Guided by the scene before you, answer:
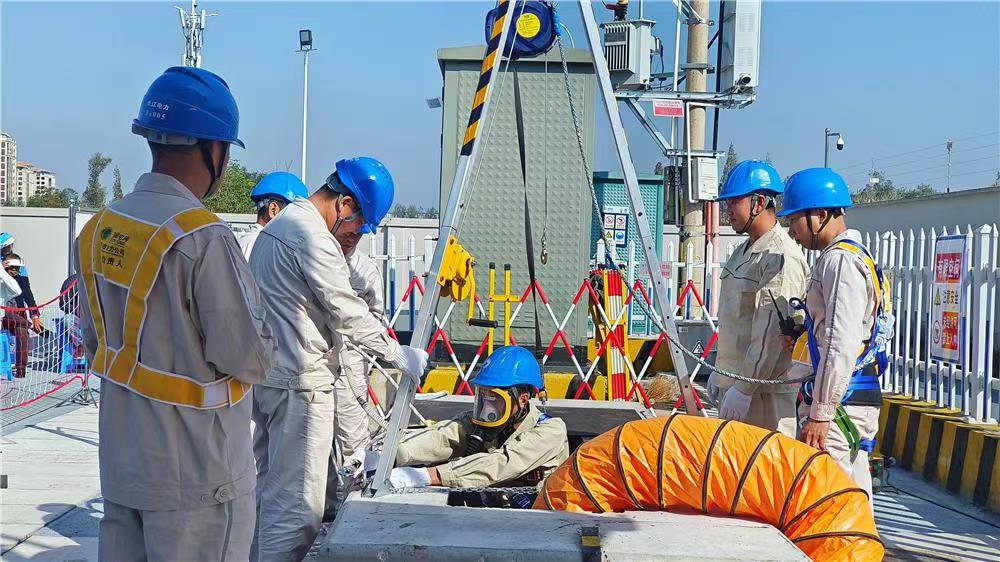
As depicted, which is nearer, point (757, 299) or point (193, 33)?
point (757, 299)

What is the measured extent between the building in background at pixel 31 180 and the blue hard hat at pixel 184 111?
253 ft

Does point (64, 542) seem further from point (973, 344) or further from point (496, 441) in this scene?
point (973, 344)

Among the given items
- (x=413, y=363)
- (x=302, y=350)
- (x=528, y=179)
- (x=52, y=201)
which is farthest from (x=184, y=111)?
(x=52, y=201)

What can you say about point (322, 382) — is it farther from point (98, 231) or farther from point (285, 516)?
point (98, 231)

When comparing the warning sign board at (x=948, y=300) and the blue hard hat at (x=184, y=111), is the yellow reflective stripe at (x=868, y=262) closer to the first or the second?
the blue hard hat at (x=184, y=111)

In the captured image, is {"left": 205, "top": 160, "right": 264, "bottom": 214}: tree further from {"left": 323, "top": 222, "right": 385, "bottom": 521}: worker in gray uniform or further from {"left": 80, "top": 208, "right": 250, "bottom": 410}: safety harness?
{"left": 80, "top": 208, "right": 250, "bottom": 410}: safety harness

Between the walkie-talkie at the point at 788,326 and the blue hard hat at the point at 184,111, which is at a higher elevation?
the blue hard hat at the point at 184,111

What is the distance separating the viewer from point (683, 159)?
43.8 feet

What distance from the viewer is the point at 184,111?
2.46 meters

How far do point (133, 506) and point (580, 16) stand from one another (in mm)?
3040

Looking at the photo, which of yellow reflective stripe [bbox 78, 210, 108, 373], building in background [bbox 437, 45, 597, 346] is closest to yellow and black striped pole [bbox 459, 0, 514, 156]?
yellow reflective stripe [bbox 78, 210, 108, 373]

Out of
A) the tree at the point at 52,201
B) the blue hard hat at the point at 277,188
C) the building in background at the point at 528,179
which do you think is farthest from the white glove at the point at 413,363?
the tree at the point at 52,201

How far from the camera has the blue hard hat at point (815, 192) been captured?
4.12 meters

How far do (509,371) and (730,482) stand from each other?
1533 mm
